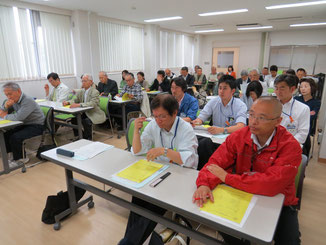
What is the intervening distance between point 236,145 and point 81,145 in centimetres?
137

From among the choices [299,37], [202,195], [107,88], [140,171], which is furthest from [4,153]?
[299,37]

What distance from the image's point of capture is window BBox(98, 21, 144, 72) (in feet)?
23.4

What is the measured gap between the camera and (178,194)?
1.21 m

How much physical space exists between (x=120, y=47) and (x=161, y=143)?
6.82 m

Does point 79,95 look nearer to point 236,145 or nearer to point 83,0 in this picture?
point 83,0

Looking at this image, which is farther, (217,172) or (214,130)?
Result: (214,130)

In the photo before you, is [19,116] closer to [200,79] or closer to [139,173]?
[139,173]

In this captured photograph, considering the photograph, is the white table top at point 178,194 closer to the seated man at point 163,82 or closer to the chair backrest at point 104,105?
the chair backrest at point 104,105

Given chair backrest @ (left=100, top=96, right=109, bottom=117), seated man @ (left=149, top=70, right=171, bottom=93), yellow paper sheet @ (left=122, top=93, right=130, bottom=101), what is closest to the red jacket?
chair backrest @ (left=100, top=96, right=109, bottom=117)

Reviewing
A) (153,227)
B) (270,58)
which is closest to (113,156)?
(153,227)

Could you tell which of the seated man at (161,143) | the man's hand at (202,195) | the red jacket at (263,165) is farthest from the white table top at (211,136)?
the man's hand at (202,195)

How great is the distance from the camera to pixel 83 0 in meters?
5.04

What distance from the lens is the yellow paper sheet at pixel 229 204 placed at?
3.35ft

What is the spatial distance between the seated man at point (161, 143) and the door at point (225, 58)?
1136 centimetres
